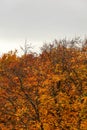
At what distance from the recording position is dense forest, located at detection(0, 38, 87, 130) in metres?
43.1

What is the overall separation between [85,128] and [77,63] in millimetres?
9409

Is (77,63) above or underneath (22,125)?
above

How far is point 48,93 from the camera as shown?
147ft

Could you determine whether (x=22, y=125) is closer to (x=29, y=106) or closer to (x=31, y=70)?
(x=29, y=106)

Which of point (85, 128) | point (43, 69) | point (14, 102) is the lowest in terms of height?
point (85, 128)

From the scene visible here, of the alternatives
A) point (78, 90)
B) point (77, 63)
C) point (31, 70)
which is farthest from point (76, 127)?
point (31, 70)

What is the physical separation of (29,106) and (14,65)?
7.56 meters

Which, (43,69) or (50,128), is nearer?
(50,128)

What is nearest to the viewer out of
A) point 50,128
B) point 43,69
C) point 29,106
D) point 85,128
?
point 85,128

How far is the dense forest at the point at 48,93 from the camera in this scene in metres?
43.1

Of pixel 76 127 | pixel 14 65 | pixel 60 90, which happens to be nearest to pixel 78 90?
pixel 60 90

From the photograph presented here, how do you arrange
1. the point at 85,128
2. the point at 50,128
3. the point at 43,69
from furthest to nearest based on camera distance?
the point at 43,69 < the point at 50,128 < the point at 85,128

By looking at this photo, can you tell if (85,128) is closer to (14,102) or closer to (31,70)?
(14,102)

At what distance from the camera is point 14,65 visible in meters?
51.2
